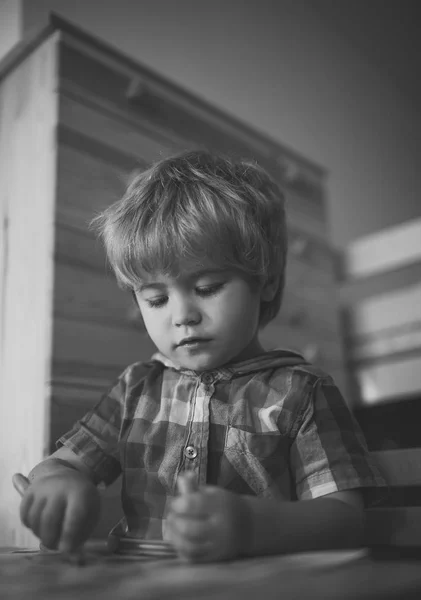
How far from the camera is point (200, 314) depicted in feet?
2.34

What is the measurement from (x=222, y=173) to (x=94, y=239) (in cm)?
34

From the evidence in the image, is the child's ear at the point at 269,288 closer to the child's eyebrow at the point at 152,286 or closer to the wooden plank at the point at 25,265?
the child's eyebrow at the point at 152,286

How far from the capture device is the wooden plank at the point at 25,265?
914 millimetres

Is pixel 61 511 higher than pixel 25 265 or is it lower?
lower

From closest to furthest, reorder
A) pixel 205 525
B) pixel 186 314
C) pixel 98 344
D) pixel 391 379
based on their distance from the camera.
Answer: pixel 205 525 < pixel 186 314 < pixel 98 344 < pixel 391 379

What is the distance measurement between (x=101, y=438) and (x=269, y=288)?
1.01ft

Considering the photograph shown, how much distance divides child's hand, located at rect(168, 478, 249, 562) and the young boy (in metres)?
0.14

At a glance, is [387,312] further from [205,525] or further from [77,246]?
[205,525]

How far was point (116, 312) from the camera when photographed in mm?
1050

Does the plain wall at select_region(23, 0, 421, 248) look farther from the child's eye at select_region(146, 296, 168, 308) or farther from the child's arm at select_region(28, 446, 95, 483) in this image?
the child's arm at select_region(28, 446, 95, 483)

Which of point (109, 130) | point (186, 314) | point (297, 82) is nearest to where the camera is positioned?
point (186, 314)

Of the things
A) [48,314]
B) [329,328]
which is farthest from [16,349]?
[329,328]

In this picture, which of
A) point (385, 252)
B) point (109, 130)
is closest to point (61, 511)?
point (109, 130)

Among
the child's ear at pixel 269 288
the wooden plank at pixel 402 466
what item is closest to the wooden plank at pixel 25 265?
the child's ear at pixel 269 288
